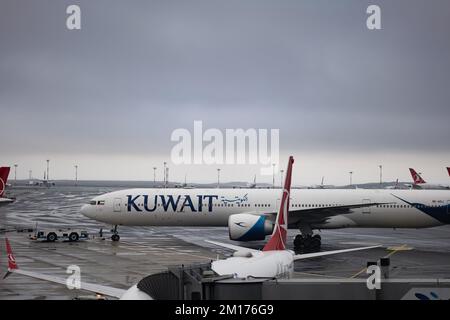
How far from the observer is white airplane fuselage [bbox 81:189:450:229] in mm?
47125

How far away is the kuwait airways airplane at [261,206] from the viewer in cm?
4709

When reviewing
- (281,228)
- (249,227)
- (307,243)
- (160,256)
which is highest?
(281,228)

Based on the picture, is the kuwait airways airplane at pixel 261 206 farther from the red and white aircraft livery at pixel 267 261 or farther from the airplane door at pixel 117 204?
the red and white aircraft livery at pixel 267 261

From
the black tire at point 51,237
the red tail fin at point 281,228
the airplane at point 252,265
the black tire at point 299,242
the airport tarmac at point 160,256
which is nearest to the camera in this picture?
the airplane at point 252,265

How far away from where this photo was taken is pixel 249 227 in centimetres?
4281

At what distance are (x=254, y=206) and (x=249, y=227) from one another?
16.2 feet

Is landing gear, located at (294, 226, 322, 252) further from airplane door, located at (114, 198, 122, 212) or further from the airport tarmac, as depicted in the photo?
airplane door, located at (114, 198, 122, 212)

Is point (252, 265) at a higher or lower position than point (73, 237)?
higher

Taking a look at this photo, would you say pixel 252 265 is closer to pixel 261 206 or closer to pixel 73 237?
pixel 261 206

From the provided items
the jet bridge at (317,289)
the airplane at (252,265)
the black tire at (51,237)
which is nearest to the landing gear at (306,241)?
the airplane at (252,265)

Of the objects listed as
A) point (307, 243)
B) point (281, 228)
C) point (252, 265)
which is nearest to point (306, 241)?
point (307, 243)

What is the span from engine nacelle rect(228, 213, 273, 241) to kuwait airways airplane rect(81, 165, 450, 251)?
304cm

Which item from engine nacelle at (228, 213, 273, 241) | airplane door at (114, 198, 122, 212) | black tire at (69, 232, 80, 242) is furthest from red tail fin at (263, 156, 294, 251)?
black tire at (69, 232, 80, 242)
